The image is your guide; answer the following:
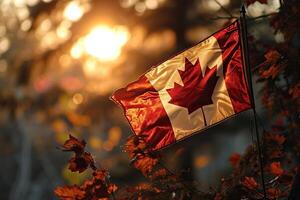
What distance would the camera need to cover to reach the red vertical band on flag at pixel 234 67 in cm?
595

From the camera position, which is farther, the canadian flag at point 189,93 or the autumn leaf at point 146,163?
the autumn leaf at point 146,163

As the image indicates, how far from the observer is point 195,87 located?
6.13 metres

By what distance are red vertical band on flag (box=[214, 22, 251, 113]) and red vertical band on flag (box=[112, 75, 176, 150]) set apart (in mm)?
746

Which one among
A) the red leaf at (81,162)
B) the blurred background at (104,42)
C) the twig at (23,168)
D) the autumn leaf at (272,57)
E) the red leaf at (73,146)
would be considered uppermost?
the autumn leaf at (272,57)

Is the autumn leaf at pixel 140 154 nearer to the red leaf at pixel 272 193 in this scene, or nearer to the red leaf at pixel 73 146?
the red leaf at pixel 73 146

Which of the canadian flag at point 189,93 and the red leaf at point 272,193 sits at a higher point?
the canadian flag at point 189,93

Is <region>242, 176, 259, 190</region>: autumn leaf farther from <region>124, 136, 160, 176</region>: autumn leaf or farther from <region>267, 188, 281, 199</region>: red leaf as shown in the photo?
<region>124, 136, 160, 176</region>: autumn leaf

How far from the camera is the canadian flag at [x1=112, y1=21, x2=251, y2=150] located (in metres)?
6.01

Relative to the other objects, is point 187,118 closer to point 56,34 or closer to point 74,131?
point 56,34

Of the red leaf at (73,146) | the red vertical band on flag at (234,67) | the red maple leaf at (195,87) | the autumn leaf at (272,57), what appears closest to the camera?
the red leaf at (73,146)

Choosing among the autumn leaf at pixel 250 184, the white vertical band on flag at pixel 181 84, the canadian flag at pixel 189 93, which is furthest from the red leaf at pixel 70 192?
the autumn leaf at pixel 250 184

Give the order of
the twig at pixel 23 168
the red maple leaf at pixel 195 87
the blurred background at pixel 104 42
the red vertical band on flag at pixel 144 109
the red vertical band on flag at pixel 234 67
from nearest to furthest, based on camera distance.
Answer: the red vertical band on flag at pixel 234 67 < the red maple leaf at pixel 195 87 < the red vertical band on flag at pixel 144 109 < the blurred background at pixel 104 42 < the twig at pixel 23 168

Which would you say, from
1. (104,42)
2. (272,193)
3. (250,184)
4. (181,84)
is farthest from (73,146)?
(104,42)

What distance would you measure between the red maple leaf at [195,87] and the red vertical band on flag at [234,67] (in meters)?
0.15
